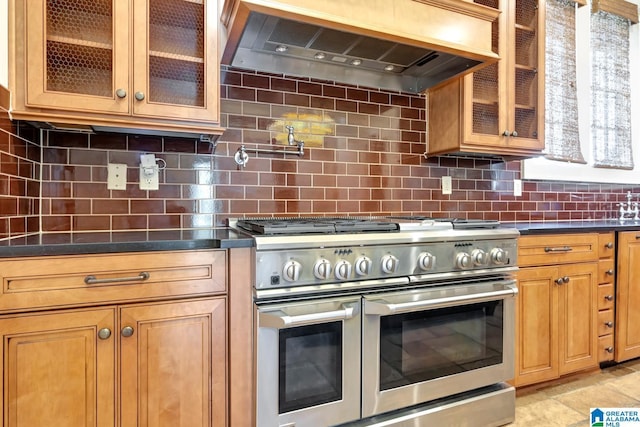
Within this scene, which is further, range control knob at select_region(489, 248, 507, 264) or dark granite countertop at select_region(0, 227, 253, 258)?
range control knob at select_region(489, 248, 507, 264)

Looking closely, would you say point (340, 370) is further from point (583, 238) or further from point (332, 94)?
point (583, 238)

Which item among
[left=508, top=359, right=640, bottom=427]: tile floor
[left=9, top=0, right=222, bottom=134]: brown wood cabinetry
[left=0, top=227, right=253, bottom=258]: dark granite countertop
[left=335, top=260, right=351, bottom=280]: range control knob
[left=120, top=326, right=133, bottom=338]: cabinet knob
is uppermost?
[left=9, top=0, right=222, bottom=134]: brown wood cabinetry

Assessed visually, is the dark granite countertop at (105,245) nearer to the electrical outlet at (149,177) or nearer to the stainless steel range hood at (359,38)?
the electrical outlet at (149,177)

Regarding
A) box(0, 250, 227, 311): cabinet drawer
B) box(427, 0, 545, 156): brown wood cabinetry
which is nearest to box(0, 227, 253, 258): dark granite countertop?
box(0, 250, 227, 311): cabinet drawer

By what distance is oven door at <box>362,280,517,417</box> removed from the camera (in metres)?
1.41

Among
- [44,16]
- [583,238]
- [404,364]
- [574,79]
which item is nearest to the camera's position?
[44,16]

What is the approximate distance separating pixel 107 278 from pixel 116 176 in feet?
2.22

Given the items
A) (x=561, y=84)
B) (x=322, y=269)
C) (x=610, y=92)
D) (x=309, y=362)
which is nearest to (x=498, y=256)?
(x=322, y=269)

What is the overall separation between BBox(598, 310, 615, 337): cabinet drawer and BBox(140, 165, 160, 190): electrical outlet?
103 inches

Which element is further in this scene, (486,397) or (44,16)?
(486,397)

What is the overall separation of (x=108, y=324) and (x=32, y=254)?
0.31 meters

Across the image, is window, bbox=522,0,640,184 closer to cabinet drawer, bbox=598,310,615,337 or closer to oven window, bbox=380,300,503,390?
cabinet drawer, bbox=598,310,615,337

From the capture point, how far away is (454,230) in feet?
5.26

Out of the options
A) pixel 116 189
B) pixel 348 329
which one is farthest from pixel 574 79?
pixel 116 189
